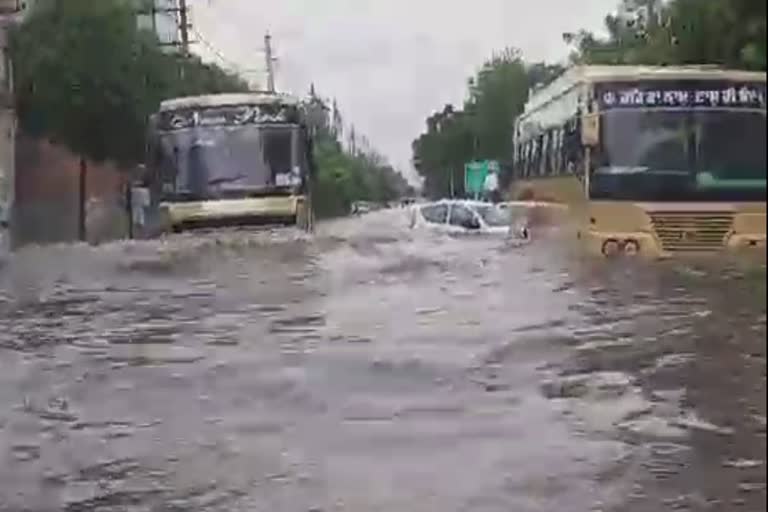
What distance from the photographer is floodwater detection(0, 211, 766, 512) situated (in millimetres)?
5887

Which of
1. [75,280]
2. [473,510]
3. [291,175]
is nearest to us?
[473,510]

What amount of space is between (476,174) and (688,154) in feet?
93.3

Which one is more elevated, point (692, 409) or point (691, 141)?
point (691, 141)

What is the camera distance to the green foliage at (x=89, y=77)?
3512 cm

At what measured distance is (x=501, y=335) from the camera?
10430 mm

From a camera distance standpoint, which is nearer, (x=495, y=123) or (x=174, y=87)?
(x=495, y=123)

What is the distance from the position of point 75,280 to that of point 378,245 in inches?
225

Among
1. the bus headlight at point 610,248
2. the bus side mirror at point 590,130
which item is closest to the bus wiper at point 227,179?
the bus side mirror at point 590,130

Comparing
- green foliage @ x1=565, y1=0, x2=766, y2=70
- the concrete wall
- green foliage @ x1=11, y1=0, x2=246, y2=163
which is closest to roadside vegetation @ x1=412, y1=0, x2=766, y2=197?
green foliage @ x1=565, y1=0, x2=766, y2=70

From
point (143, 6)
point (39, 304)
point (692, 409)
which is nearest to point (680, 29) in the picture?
point (692, 409)

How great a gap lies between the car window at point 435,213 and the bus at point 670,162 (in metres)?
17.1

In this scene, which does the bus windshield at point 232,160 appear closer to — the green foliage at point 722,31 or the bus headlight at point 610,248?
the bus headlight at point 610,248

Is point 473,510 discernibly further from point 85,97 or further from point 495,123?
point 85,97

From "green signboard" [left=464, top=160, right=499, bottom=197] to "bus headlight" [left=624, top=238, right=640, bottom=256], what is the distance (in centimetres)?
2041
